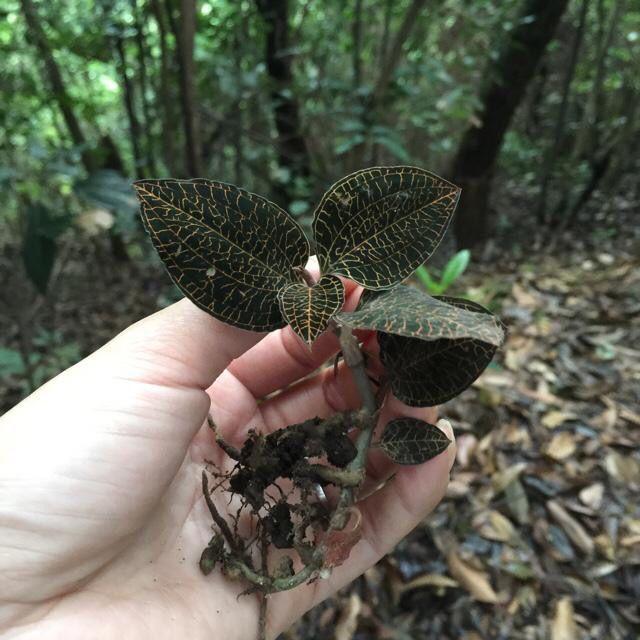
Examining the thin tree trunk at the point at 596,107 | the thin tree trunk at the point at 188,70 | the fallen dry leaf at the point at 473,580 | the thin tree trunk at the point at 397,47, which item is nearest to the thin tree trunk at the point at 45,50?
the thin tree trunk at the point at 188,70

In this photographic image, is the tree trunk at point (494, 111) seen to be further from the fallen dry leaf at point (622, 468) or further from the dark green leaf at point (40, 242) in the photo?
the dark green leaf at point (40, 242)

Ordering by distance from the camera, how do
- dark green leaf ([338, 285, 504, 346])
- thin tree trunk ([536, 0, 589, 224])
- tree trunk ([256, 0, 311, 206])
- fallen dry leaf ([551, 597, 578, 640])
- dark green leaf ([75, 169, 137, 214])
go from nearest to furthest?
dark green leaf ([338, 285, 504, 346]) → fallen dry leaf ([551, 597, 578, 640]) → dark green leaf ([75, 169, 137, 214]) → tree trunk ([256, 0, 311, 206]) → thin tree trunk ([536, 0, 589, 224])

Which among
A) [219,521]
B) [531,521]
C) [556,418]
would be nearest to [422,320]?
[219,521]

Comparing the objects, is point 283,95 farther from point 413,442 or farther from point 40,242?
point 413,442

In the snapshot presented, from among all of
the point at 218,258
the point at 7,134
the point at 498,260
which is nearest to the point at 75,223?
the point at 7,134

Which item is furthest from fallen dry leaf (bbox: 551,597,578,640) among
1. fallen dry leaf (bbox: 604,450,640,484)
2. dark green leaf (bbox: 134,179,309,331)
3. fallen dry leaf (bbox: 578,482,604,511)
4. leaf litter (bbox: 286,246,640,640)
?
dark green leaf (bbox: 134,179,309,331)

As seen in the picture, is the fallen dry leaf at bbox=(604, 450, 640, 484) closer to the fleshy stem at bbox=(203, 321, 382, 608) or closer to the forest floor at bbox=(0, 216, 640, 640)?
the forest floor at bbox=(0, 216, 640, 640)
